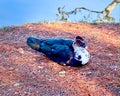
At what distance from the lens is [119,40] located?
7.93 metres

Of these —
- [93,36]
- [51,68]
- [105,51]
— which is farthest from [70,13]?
[51,68]

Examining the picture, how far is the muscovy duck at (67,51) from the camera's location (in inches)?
255

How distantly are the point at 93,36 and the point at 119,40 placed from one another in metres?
0.49

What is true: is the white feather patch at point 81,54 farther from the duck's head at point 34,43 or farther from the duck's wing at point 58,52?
the duck's head at point 34,43

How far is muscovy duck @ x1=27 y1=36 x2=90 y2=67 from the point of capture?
6477 mm

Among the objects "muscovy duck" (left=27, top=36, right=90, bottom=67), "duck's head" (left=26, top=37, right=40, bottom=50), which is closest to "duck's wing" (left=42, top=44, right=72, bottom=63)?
"muscovy duck" (left=27, top=36, right=90, bottom=67)

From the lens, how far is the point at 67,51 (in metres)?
6.55

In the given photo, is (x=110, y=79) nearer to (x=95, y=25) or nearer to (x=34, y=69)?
(x=34, y=69)

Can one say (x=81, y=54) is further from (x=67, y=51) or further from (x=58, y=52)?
(x=58, y=52)

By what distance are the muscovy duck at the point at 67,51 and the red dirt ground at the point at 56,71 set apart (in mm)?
82

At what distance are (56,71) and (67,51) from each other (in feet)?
1.31

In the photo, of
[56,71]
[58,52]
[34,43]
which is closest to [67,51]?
[58,52]

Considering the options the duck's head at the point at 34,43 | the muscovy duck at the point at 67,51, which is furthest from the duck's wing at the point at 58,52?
the duck's head at the point at 34,43

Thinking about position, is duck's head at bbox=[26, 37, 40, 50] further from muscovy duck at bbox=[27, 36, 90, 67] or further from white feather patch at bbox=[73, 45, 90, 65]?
white feather patch at bbox=[73, 45, 90, 65]
